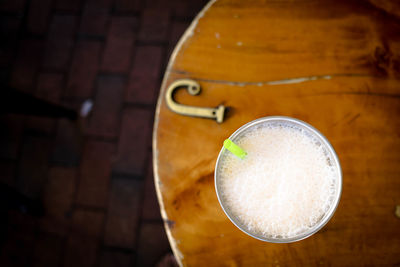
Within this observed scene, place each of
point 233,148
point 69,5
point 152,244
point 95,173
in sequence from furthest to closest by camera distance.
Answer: point 69,5 → point 95,173 → point 152,244 → point 233,148

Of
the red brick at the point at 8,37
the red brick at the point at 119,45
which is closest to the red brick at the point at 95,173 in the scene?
the red brick at the point at 119,45

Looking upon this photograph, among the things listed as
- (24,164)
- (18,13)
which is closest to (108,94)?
(24,164)

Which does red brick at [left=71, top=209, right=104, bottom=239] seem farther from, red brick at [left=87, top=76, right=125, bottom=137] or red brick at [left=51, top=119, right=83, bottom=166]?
red brick at [left=87, top=76, right=125, bottom=137]

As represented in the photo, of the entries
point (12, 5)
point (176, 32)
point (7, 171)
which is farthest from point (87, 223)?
point (12, 5)

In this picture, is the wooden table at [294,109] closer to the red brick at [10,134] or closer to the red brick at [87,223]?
the red brick at [87,223]

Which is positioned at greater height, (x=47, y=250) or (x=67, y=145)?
(x=67, y=145)

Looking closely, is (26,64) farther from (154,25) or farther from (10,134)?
(154,25)
